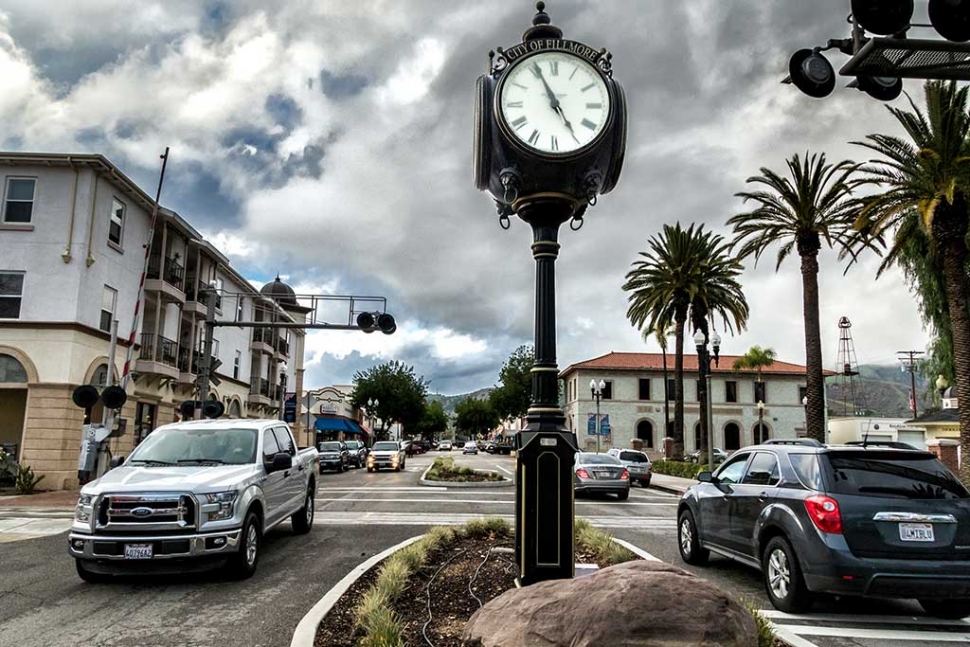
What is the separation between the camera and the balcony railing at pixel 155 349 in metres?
28.2

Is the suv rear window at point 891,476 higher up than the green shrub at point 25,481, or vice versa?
the suv rear window at point 891,476

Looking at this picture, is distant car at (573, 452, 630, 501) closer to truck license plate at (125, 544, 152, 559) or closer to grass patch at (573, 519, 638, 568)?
grass patch at (573, 519, 638, 568)

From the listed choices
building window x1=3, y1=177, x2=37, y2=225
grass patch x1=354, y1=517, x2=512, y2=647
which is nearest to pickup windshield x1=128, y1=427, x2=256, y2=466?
grass patch x1=354, y1=517, x2=512, y2=647

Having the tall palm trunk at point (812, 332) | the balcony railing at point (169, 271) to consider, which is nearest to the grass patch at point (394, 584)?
the tall palm trunk at point (812, 332)

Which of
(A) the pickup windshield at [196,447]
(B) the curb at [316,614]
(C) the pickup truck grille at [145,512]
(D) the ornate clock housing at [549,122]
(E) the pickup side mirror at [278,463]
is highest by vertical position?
(D) the ornate clock housing at [549,122]

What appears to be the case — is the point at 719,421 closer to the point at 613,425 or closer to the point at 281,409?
the point at 613,425

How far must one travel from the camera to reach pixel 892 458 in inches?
280

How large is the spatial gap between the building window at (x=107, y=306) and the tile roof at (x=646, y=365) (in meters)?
47.0

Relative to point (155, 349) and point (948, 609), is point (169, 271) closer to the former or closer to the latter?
point (155, 349)

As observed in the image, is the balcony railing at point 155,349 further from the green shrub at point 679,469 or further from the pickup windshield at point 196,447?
the green shrub at point 679,469

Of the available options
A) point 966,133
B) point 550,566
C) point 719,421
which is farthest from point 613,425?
point 550,566

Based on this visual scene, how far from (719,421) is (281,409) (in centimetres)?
3980

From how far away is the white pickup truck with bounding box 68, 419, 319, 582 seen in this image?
7.51 metres

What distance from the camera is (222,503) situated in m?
7.90
